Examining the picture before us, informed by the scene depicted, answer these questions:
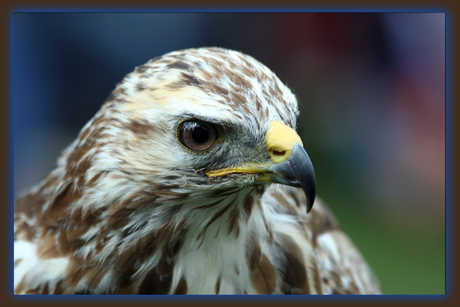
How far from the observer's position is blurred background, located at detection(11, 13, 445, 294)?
2.32 m

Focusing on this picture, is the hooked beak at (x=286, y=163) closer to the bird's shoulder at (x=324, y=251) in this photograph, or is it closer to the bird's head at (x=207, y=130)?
the bird's head at (x=207, y=130)

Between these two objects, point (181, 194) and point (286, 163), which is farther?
point (181, 194)

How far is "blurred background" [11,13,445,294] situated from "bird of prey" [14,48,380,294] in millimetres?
342

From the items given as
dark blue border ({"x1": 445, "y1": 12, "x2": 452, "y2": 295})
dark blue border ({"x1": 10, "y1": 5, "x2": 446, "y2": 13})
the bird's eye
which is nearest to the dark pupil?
the bird's eye

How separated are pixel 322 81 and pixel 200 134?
5.03 ft

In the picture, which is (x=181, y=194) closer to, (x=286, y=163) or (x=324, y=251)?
(x=286, y=163)

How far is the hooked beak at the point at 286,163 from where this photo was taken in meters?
1.47

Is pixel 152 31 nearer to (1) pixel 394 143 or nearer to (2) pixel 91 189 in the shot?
(2) pixel 91 189

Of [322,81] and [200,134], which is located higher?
[200,134]

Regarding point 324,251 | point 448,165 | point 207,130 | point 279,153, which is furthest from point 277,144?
point 448,165

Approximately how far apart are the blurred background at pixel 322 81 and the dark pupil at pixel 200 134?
1.46 ft

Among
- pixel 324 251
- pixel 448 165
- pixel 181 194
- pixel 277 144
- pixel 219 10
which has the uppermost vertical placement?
pixel 219 10

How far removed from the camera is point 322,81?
2.87 metres

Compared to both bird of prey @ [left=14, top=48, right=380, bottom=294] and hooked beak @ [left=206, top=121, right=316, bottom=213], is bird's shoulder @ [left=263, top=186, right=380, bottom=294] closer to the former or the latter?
bird of prey @ [left=14, top=48, right=380, bottom=294]
